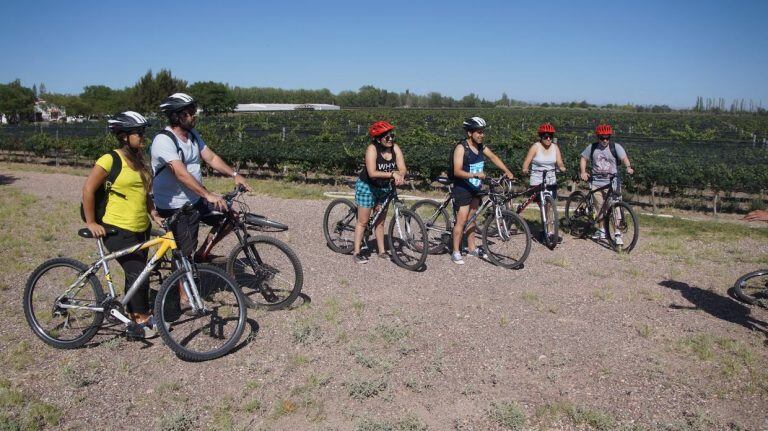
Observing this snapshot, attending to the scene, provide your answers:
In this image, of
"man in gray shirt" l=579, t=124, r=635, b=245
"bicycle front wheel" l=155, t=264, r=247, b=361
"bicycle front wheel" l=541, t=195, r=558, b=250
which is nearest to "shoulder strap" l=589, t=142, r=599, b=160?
"man in gray shirt" l=579, t=124, r=635, b=245

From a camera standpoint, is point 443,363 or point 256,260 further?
point 256,260

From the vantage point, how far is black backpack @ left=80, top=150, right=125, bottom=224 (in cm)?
396

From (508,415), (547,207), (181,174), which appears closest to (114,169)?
(181,174)

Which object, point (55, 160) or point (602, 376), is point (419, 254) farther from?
point (55, 160)

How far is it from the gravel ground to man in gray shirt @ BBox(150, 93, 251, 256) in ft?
3.22

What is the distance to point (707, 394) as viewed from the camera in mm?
3617

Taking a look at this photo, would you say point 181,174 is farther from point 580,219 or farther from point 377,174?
point 580,219

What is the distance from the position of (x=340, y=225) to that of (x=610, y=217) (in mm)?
3683

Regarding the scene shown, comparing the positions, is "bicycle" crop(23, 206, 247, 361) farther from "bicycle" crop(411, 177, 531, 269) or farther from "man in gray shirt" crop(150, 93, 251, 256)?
"bicycle" crop(411, 177, 531, 269)

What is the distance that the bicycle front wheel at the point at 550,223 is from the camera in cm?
707

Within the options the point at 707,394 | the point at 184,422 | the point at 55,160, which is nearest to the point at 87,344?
the point at 184,422

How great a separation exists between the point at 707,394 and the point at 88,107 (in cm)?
10680

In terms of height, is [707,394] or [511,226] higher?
[511,226]

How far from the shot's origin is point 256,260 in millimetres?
4727
